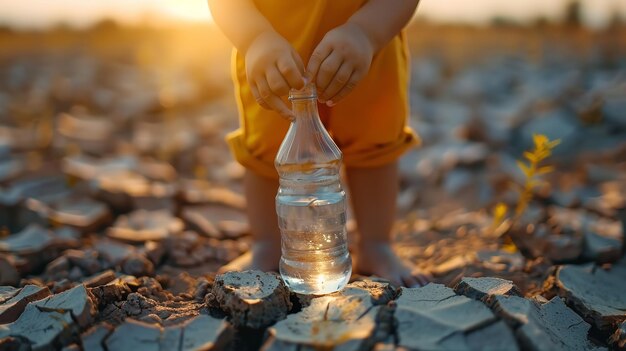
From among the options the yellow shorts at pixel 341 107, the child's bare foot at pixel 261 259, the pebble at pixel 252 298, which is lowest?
the child's bare foot at pixel 261 259

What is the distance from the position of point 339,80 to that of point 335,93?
0.14 ft

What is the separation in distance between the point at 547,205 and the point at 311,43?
5.51ft

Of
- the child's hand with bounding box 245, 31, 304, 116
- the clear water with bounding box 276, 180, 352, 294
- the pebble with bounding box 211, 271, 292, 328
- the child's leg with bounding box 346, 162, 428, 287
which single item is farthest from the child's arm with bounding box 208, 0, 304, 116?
the child's leg with bounding box 346, 162, 428, 287

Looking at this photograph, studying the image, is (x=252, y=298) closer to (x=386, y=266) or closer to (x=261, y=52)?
(x=261, y=52)

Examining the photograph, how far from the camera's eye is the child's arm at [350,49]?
150cm

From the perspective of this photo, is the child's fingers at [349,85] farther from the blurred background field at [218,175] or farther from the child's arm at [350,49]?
the blurred background field at [218,175]

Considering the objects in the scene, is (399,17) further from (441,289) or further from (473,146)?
(473,146)

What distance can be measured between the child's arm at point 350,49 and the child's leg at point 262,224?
55cm

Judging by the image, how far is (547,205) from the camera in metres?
2.86

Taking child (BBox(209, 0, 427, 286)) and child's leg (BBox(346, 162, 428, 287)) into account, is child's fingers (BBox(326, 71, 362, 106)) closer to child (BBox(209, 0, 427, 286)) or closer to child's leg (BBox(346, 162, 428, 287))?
child (BBox(209, 0, 427, 286))

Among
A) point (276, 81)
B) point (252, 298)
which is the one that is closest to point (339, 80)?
point (276, 81)

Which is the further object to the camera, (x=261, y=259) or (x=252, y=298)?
→ (x=261, y=259)

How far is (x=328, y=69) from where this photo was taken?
4.88 ft

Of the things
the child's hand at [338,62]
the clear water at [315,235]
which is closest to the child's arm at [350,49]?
the child's hand at [338,62]
